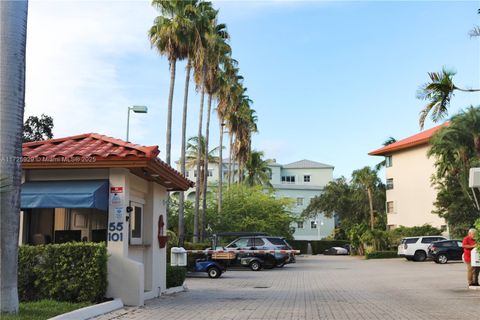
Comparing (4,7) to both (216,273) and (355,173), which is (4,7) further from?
(355,173)

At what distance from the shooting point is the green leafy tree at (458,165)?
41188mm

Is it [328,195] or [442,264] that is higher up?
[328,195]

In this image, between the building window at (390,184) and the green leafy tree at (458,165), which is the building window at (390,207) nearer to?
the building window at (390,184)

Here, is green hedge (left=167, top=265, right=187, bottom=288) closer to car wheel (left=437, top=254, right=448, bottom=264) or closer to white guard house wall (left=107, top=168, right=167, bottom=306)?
white guard house wall (left=107, top=168, right=167, bottom=306)

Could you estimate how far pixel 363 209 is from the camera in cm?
6844

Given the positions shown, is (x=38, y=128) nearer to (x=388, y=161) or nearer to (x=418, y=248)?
(x=418, y=248)

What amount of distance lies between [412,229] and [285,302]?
122 feet

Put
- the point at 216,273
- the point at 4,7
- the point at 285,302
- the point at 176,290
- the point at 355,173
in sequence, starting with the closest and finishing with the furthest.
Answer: the point at 4,7
the point at 285,302
the point at 176,290
the point at 216,273
the point at 355,173

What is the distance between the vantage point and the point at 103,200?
12.9 m

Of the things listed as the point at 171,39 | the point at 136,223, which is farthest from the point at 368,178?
the point at 136,223

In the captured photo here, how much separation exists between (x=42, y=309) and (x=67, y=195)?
2998mm

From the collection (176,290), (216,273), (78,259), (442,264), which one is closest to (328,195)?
(442,264)

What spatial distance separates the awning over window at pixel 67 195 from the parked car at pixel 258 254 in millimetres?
17904

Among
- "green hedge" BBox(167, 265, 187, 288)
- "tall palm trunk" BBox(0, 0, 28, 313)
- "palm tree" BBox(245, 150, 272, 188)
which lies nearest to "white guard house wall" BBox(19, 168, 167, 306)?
"green hedge" BBox(167, 265, 187, 288)
